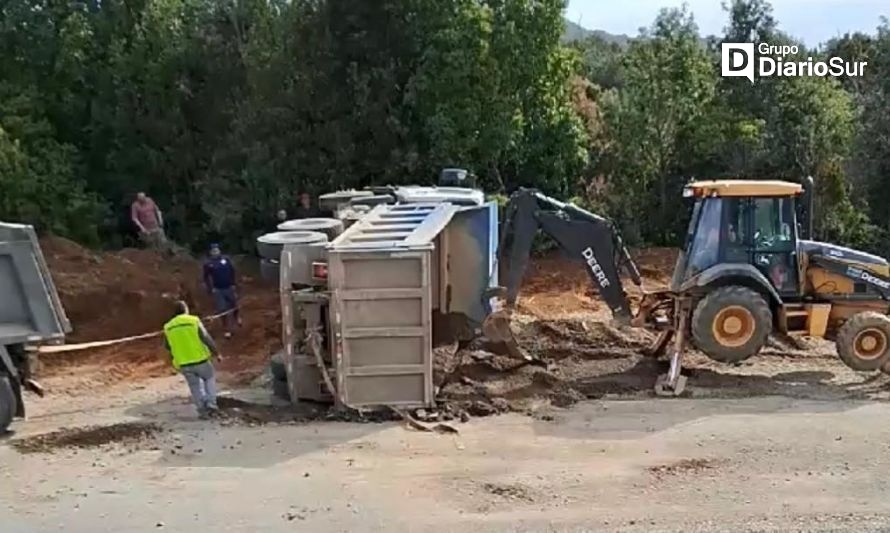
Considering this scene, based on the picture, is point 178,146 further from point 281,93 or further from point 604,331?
point 604,331

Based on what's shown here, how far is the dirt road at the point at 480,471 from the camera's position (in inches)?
381

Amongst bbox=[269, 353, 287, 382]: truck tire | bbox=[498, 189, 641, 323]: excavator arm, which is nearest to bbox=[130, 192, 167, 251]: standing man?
bbox=[269, 353, 287, 382]: truck tire

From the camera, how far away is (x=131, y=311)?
18.9 m

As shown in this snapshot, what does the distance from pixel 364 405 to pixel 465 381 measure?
1735 mm

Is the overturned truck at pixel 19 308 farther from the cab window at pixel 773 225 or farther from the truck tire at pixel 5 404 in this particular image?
the cab window at pixel 773 225

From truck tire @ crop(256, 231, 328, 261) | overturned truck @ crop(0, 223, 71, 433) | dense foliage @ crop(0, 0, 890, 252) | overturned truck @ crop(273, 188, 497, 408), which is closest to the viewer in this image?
overturned truck @ crop(273, 188, 497, 408)

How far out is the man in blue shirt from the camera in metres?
17.5

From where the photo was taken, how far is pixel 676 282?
1471cm

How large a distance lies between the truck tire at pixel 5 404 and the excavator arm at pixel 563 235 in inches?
223

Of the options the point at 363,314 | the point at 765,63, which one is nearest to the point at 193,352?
the point at 363,314

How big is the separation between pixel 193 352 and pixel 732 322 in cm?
613

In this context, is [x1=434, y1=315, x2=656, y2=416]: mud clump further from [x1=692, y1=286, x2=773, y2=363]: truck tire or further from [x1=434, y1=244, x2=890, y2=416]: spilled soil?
[x1=692, y1=286, x2=773, y2=363]: truck tire

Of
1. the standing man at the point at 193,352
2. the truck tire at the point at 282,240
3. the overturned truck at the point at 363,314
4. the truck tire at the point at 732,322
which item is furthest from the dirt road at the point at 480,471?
the truck tire at the point at 282,240

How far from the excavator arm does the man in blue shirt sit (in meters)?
5.01
